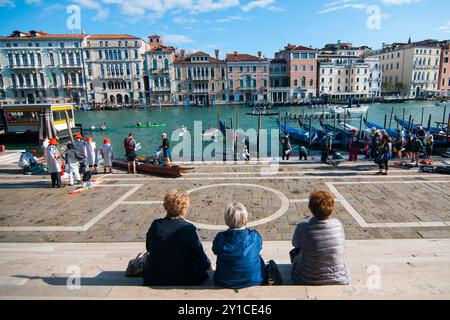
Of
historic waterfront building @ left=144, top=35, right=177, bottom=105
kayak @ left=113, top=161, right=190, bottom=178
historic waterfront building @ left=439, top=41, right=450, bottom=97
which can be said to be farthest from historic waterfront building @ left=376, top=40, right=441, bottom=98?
kayak @ left=113, top=161, right=190, bottom=178

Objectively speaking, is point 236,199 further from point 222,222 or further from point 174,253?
point 174,253

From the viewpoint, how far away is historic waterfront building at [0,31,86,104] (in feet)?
207

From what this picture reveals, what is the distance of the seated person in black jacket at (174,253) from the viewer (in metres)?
2.81

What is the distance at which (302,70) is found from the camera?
68.3 metres

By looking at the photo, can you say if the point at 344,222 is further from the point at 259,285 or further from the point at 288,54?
the point at 288,54

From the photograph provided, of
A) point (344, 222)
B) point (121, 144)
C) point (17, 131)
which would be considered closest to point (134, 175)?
point (344, 222)

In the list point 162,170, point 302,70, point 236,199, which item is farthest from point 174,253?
point 302,70

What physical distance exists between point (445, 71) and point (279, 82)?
45.4 m

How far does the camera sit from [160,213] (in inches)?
258

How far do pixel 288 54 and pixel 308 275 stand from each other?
236 ft

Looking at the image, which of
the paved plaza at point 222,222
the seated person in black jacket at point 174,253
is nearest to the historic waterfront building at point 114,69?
the paved plaza at point 222,222
